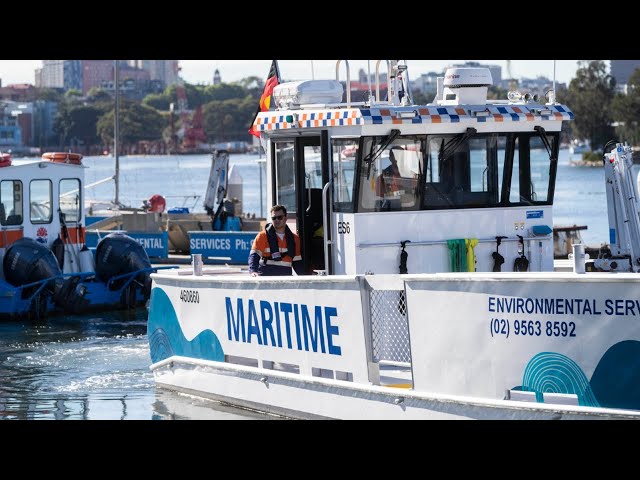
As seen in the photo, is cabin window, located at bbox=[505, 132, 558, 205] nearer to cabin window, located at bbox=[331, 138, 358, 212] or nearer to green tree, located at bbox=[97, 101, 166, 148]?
cabin window, located at bbox=[331, 138, 358, 212]

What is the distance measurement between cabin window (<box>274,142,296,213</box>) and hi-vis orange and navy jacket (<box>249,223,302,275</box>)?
543 millimetres

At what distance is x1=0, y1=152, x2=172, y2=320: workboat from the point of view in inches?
913

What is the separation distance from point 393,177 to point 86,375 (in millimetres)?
6452

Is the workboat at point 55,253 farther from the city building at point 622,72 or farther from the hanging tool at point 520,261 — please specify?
the city building at point 622,72

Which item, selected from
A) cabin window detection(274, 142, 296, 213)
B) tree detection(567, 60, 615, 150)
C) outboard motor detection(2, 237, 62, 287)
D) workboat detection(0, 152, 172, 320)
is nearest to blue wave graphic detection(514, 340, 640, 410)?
cabin window detection(274, 142, 296, 213)

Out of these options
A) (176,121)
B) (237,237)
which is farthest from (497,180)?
(176,121)

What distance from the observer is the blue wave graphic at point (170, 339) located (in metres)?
13.1

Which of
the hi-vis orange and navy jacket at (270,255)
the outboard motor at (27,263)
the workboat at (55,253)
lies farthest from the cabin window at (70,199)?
the hi-vis orange and navy jacket at (270,255)

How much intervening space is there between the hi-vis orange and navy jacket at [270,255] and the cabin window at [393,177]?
35.6 inches

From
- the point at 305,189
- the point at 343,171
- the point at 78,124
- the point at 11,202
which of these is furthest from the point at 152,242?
the point at 78,124

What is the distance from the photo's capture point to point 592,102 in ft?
443
